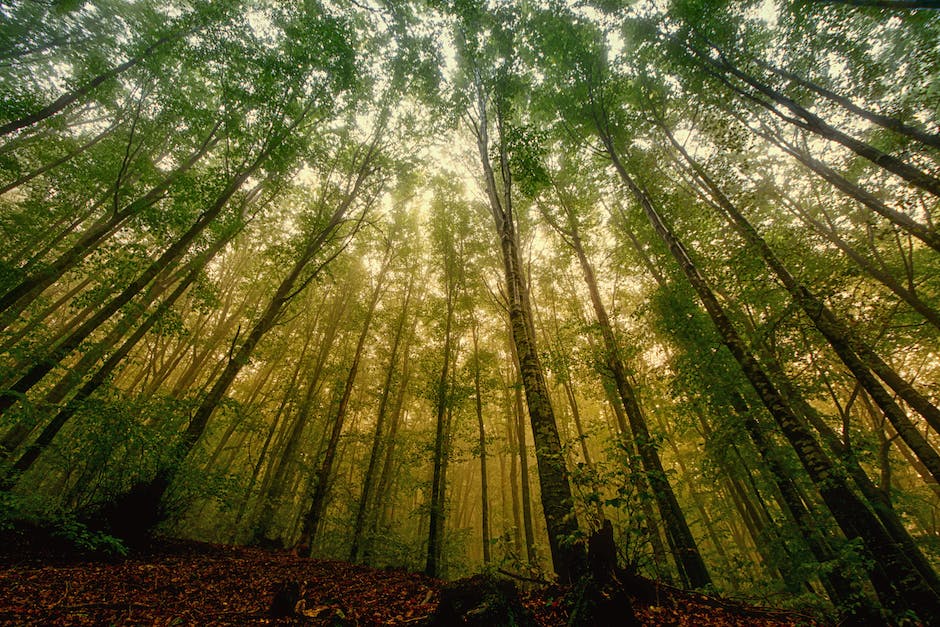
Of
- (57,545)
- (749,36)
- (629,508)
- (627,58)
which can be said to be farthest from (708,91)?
(57,545)

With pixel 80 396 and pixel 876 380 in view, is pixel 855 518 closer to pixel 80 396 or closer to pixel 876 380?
pixel 876 380

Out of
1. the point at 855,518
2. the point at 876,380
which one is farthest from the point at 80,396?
the point at 876,380

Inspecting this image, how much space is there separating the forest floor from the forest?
A: 0.42 meters

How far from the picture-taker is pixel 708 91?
1041cm

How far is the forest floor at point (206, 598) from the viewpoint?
3.51 metres

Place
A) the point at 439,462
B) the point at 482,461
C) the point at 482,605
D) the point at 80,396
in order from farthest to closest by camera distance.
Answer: the point at 482,461, the point at 439,462, the point at 80,396, the point at 482,605

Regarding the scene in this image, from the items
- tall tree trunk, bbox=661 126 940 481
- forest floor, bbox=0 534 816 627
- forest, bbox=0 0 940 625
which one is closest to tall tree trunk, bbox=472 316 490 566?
forest, bbox=0 0 940 625

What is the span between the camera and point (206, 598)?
447 centimetres

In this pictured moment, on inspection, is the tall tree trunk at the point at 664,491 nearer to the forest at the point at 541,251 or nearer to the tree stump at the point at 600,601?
the forest at the point at 541,251

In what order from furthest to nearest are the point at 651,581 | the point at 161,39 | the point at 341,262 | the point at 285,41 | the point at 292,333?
the point at 292,333
the point at 341,262
the point at 285,41
the point at 161,39
the point at 651,581

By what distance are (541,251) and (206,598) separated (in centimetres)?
1636

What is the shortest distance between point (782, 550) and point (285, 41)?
17366 millimetres

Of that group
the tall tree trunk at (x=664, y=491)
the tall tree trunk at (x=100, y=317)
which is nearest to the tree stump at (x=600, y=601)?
the tall tree trunk at (x=664, y=491)

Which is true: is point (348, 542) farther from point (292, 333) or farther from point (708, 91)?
point (708, 91)
